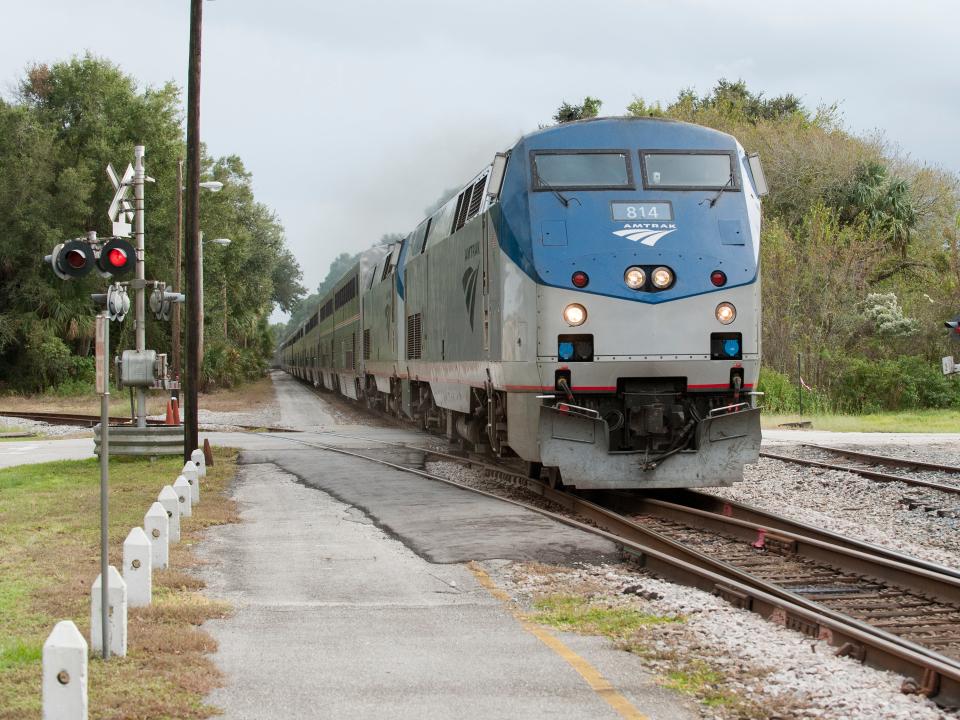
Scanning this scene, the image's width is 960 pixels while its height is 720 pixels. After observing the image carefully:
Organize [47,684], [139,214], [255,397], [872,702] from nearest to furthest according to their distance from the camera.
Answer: [47,684] < [872,702] < [139,214] < [255,397]

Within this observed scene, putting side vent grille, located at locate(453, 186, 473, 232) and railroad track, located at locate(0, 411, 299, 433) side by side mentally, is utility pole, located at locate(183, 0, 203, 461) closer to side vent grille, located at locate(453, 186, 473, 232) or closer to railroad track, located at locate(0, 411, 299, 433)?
side vent grille, located at locate(453, 186, 473, 232)

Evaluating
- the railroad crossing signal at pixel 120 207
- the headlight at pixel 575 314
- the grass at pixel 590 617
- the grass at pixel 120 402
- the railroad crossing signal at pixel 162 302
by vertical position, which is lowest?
the grass at pixel 590 617

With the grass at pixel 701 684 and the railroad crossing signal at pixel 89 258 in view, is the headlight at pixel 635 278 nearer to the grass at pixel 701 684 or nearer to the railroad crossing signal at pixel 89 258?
the railroad crossing signal at pixel 89 258

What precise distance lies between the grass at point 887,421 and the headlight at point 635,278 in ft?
51.7

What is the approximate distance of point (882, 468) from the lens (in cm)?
1565

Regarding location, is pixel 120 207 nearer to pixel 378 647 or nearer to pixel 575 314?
pixel 575 314

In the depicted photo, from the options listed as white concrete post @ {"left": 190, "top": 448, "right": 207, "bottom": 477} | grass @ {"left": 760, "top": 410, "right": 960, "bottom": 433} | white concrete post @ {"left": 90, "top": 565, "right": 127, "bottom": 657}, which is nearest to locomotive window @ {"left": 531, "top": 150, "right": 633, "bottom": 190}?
white concrete post @ {"left": 190, "top": 448, "right": 207, "bottom": 477}

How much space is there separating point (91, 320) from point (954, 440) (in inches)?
1471

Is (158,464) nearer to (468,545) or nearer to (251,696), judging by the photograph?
(468,545)

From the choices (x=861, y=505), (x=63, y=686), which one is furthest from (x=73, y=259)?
(x=861, y=505)

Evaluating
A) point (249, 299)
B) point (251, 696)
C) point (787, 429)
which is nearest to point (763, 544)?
point (251, 696)

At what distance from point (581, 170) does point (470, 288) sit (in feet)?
8.73

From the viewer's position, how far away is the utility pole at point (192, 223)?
54.5ft

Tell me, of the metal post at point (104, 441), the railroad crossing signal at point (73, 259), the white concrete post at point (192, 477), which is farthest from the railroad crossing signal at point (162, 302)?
the metal post at point (104, 441)
